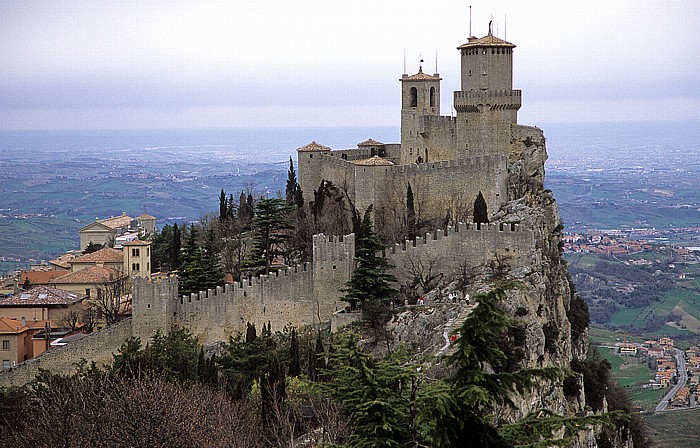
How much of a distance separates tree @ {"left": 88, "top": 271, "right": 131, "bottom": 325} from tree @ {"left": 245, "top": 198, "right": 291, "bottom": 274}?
5.55 meters

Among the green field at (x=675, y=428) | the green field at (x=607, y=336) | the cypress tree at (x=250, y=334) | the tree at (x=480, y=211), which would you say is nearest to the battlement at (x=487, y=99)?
the tree at (x=480, y=211)

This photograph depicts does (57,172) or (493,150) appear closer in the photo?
(493,150)

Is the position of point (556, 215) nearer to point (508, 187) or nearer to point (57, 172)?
point (508, 187)

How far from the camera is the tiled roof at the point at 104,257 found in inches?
1957

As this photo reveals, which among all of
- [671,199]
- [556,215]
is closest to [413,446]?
[556,215]

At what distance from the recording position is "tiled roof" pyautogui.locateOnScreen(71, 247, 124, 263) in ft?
163

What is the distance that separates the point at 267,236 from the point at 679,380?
33.6 metres

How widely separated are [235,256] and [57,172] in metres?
118

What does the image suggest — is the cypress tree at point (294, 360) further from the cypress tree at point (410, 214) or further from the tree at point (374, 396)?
the tree at point (374, 396)

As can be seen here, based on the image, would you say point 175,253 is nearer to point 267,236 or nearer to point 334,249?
point 267,236

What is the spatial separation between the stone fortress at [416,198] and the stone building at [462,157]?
4cm

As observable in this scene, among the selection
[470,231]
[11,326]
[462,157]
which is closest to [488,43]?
[462,157]

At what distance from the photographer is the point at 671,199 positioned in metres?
153

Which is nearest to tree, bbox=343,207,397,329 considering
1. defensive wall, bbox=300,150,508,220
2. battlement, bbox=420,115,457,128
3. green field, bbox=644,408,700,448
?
defensive wall, bbox=300,150,508,220
